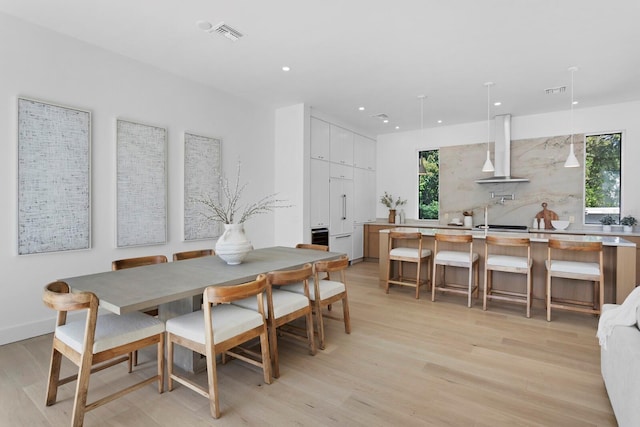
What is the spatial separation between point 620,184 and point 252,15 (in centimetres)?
609

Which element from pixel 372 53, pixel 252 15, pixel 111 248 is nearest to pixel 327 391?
pixel 111 248

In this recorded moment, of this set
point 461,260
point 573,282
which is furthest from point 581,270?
point 461,260

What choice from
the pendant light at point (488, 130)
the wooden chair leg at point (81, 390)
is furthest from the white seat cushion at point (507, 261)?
the wooden chair leg at point (81, 390)

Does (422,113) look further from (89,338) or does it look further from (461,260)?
(89,338)

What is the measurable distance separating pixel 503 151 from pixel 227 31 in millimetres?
5046

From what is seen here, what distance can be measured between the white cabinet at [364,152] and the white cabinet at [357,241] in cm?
133

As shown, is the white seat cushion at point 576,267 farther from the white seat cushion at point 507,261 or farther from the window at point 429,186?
the window at point 429,186

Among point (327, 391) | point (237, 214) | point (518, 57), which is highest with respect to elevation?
point (518, 57)

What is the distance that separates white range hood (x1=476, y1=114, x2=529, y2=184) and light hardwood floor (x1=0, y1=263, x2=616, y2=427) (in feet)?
10.4

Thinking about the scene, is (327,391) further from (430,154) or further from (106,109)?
(430,154)

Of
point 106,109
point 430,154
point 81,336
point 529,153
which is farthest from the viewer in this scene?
point 430,154

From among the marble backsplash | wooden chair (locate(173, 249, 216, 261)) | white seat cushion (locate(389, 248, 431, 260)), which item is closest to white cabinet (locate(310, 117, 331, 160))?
white seat cushion (locate(389, 248, 431, 260))

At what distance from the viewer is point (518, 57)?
3623 mm

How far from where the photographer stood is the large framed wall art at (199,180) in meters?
4.27
